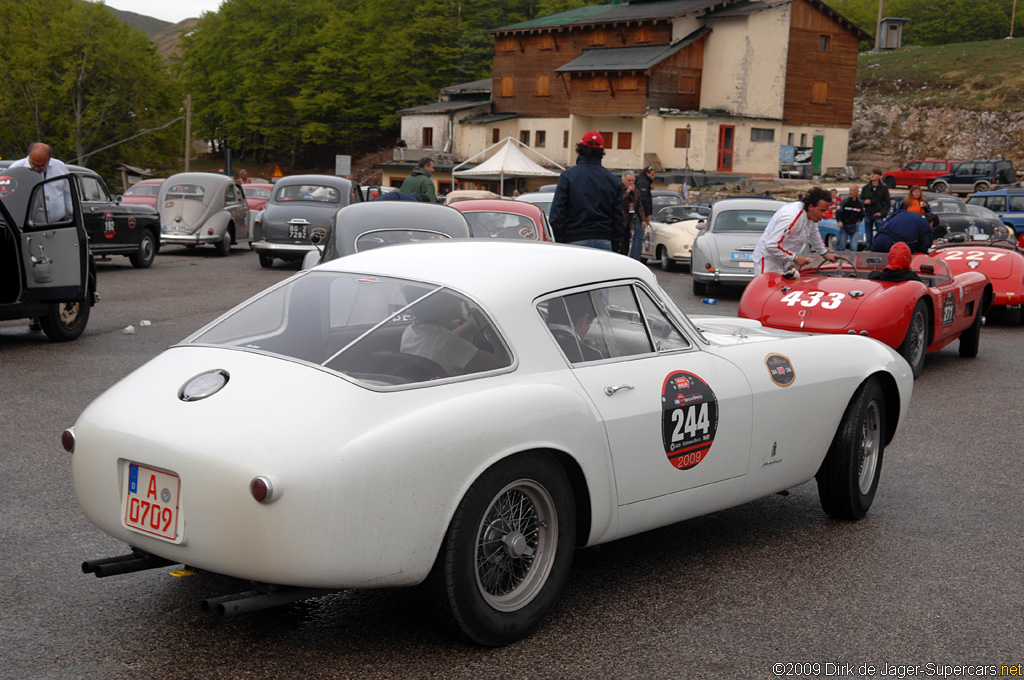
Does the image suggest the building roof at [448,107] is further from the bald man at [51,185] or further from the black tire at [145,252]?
the bald man at [51,185]

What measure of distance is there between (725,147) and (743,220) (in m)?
39.9

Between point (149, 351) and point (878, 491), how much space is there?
7480mm

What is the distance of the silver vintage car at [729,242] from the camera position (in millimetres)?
17000

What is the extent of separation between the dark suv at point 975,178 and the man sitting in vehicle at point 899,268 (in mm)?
43962

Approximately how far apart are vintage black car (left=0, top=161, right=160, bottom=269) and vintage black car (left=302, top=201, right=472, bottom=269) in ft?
33.7

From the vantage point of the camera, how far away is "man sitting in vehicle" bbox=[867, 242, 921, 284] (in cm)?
1034

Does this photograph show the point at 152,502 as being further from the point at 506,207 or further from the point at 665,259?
the point at 665,259

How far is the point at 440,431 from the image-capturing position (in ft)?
11.6

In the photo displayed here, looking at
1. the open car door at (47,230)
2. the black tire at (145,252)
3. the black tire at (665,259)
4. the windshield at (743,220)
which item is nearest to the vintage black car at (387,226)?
the open car door at (47,230)

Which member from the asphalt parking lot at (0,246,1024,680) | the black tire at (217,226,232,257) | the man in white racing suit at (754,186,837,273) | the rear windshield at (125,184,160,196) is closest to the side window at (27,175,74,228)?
the asphalt parking lot at (0,246,1024,680)

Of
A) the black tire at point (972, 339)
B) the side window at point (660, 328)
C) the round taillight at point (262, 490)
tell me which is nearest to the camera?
the round taillight at point (262, 490)

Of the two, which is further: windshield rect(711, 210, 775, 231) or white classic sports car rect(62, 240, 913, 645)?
windshield rect(711, 210, 775, 231)

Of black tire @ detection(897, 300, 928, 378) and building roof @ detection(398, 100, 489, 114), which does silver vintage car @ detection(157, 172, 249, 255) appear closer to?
black tire @ detection(897, 300, 928, 378)

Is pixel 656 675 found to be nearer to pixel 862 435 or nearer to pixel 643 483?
pixel 643 483
